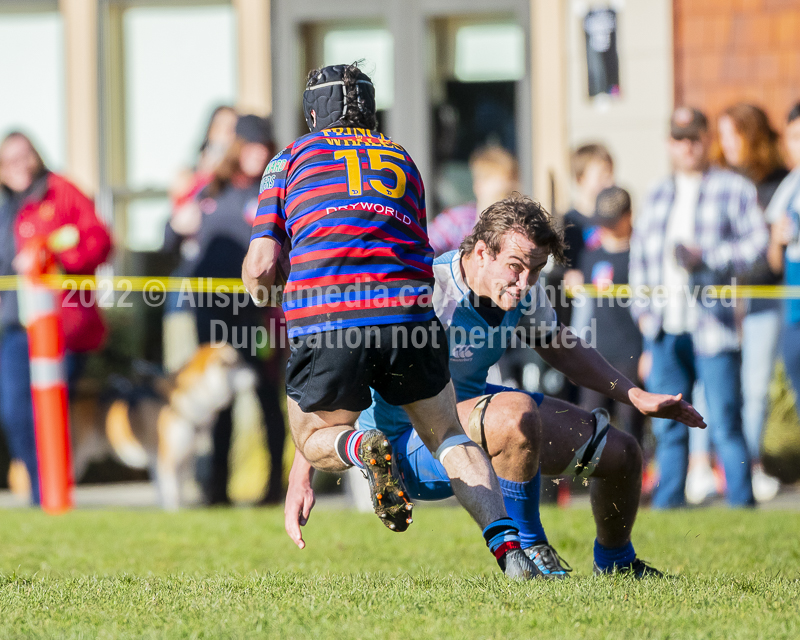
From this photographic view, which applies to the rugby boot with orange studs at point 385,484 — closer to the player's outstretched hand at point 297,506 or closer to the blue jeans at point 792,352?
the player's outstretched hand at point 297,506

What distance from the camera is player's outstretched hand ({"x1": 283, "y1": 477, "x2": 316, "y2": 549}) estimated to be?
4172 mm

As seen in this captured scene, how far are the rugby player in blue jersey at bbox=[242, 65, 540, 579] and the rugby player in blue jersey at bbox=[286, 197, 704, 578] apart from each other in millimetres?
233

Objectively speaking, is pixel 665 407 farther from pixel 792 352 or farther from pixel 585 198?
pixel 585 198

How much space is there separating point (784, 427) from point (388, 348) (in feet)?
15.5

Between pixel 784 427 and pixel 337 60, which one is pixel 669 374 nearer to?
pixel 784 427

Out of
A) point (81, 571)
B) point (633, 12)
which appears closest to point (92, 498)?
point (81, 571)

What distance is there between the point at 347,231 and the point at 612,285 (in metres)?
3.90

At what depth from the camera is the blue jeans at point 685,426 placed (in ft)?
23.4

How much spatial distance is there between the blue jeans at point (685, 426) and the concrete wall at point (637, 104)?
3.01 meters

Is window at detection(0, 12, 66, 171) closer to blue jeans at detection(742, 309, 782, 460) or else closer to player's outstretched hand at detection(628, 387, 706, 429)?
blue jeans at detection(742, 309, 782, 460)

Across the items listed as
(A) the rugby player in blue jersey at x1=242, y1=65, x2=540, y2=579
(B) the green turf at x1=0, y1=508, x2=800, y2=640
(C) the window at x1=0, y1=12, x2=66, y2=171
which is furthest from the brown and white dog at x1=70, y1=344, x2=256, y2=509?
(C) the window at x1=0, y1=12, x2=66, y2=171

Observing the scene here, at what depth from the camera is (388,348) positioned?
392 cm

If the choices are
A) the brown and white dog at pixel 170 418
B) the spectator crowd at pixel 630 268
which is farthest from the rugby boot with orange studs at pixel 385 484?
the brown and white dog at pixel 170 418

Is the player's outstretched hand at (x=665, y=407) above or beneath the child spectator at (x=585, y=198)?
beneath
